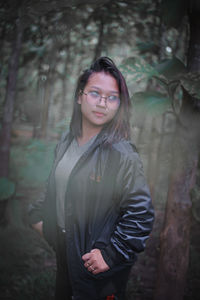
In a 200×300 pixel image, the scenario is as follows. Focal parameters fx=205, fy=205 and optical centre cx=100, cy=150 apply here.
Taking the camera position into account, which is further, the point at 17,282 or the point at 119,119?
the point at 17,282

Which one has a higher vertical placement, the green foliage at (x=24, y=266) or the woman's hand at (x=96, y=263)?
the woman's hand at (x=96, y=263)

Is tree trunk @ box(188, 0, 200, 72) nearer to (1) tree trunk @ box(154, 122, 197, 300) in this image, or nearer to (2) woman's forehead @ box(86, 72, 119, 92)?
(1) tree trunk @ box(154, 122, 197, 300)

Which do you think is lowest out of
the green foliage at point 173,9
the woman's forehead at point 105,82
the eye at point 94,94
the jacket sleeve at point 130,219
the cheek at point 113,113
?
the jacket sleeve at point 130,219

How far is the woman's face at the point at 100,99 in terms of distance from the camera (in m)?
1.37

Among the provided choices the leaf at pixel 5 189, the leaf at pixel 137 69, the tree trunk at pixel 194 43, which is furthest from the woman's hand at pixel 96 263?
the leaf at pixel 5 189

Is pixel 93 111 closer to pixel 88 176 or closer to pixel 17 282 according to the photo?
pixel 88 176

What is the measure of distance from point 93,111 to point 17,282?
2949 millimetres

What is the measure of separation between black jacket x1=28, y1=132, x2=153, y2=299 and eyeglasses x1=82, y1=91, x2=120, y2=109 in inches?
8.7

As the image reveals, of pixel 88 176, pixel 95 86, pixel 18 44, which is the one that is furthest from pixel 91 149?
pixel 18 44

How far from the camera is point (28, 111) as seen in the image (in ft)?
38.6

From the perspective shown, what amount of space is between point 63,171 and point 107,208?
423 mm

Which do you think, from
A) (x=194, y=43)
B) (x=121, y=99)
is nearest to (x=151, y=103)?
(x=121, y=99)

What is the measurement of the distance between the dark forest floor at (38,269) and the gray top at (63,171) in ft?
6.38

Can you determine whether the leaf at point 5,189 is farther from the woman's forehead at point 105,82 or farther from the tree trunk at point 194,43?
the tree trunk at point 194,43
